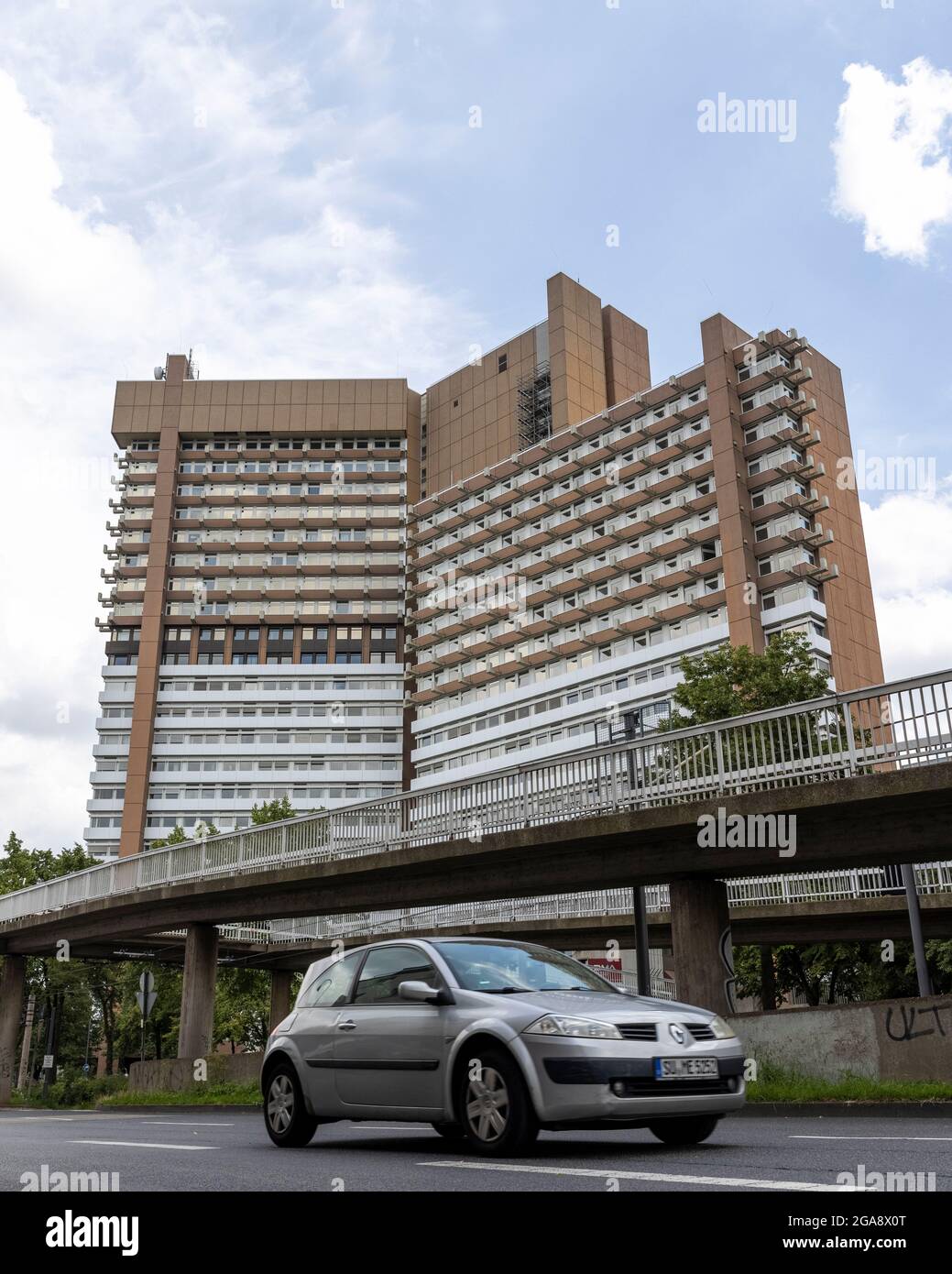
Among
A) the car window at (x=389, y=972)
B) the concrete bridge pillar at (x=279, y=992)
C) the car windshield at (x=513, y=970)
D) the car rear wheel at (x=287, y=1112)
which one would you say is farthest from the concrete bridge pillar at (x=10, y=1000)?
the car windshield at (x=513, y=970)

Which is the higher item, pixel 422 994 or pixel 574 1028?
pixel 422 994

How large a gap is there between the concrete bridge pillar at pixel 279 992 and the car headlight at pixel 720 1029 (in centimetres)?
4228

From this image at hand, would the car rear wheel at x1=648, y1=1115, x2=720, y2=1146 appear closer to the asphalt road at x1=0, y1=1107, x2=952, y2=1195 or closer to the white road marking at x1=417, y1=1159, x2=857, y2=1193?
the asphalt road at x1=0, y1=1107, x2=952, y2=1195

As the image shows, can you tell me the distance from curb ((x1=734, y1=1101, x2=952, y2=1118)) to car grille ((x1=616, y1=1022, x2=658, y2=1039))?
17.1 ft

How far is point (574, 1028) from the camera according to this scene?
6.80 m

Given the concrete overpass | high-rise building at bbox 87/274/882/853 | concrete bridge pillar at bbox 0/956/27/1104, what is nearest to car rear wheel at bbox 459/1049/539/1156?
the concrete overpass

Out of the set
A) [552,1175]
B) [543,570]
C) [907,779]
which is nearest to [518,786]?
[907,779]

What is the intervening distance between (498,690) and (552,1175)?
264ft

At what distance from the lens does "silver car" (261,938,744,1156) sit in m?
6.73

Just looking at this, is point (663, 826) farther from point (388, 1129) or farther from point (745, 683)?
point (745, 683)

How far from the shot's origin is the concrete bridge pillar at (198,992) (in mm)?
29109

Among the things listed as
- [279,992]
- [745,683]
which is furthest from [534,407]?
[745,683]

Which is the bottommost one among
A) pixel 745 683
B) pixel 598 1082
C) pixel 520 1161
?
pixel 520 1161

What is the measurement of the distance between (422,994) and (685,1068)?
1664 mm
